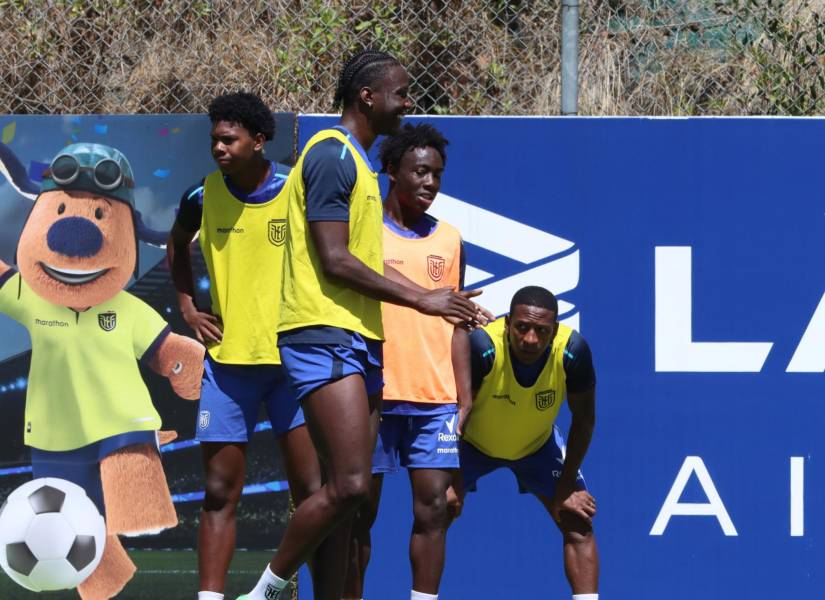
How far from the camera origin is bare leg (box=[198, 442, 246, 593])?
4.79 metres

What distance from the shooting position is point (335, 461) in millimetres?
4000

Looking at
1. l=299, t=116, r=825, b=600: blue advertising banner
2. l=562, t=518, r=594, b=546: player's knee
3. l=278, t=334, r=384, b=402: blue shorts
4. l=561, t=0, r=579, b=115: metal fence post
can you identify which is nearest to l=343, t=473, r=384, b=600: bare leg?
l=299, t=116, r=825, b=600: blue advertising banner

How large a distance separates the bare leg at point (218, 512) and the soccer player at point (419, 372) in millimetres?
595

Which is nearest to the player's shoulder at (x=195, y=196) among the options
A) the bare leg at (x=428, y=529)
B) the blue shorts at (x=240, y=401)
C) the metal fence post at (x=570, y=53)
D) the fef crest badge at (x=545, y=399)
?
the blue shorts at (x=240, y=401)

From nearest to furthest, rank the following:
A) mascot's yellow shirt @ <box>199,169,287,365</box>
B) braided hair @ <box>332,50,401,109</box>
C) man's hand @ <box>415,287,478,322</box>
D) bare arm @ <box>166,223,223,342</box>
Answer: man's hand @ <box>415,287,478,322</box> → braided hair @ <box>332,50,401,109</box> → mascot's yellow shirt @ <box>199,169,287,365</box> → bare arm @ <box>166,223,223,342</box>

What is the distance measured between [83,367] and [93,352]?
0.28ft

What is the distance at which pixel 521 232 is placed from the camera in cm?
602

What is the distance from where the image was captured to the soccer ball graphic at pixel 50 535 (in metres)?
5.91

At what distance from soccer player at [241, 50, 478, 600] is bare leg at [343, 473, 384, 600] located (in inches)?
40.8

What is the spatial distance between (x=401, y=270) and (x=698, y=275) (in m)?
1.53

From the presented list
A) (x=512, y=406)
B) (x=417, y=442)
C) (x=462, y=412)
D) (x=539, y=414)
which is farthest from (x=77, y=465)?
(x=539, y=414)

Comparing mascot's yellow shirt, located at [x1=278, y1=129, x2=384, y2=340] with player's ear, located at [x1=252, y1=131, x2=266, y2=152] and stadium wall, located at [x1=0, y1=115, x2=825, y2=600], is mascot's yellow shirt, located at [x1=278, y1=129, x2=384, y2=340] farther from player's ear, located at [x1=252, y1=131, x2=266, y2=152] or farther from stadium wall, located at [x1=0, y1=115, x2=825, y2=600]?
stadium wall, located at [x1=0, y1=115, x2=825, y2=600]

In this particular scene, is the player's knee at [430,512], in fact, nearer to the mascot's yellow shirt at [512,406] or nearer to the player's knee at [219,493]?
the mascot's yellow shirt at [512,406]

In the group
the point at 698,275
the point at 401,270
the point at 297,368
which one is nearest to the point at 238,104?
the point at 401,270
